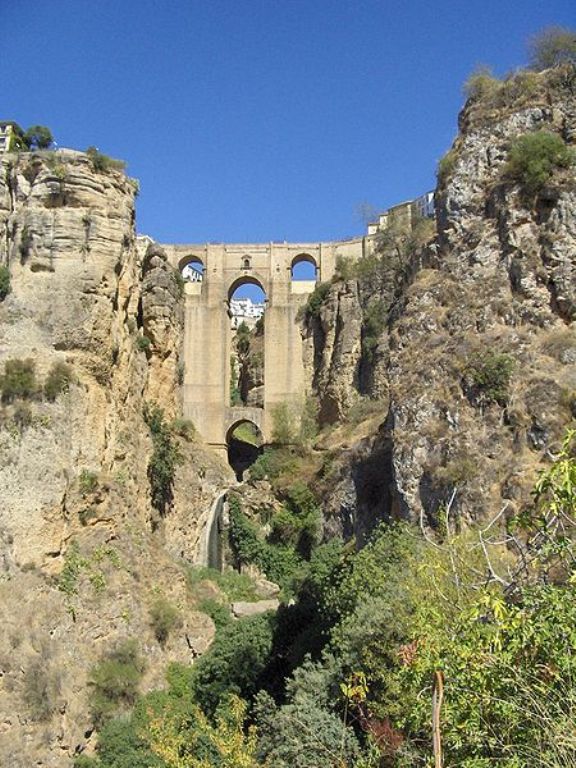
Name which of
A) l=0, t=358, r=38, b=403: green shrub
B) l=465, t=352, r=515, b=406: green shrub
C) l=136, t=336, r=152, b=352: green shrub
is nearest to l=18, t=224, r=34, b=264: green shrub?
l=0, t=358, r=38, b=403: green shrub

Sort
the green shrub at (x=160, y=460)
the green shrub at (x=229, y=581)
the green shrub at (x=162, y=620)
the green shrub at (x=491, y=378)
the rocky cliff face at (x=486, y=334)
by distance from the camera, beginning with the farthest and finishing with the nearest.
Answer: the green shrub at (x=160, y=460), the green shrub at (x=229, y=581), the green shrub at (x=162, y=620), the green shrub at (x=491, y=378), the rocky cliff face at (x=486, y=334)

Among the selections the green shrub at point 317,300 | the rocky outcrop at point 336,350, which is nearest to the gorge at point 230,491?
the rocky outcrop at point 336,350

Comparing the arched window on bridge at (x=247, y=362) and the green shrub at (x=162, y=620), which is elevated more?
the arched window on bridge at (x=247, y=362)

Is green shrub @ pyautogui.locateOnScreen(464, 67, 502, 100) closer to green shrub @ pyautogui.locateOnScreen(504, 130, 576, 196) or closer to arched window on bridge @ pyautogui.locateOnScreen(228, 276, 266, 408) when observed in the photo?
green shrub @ pyautogui.locateOnScreen(504, 130, 576, 196)

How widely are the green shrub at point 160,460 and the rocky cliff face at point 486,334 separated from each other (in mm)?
6879

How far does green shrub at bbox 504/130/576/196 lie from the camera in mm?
23078

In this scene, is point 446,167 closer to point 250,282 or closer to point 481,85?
point 481,85

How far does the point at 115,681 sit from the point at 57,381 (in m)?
8.54

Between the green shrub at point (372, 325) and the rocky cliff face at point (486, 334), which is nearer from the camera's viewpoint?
the rocky cliff face at point (486, 334)

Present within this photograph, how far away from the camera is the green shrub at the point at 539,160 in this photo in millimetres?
23078

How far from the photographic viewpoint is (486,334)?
21.9 m

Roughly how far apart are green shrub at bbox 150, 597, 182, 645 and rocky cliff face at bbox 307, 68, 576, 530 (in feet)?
21.4

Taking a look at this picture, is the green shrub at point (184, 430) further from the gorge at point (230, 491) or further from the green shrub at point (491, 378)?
the green shrub at point (491, 378)

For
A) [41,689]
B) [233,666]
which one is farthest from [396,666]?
[41,689]
